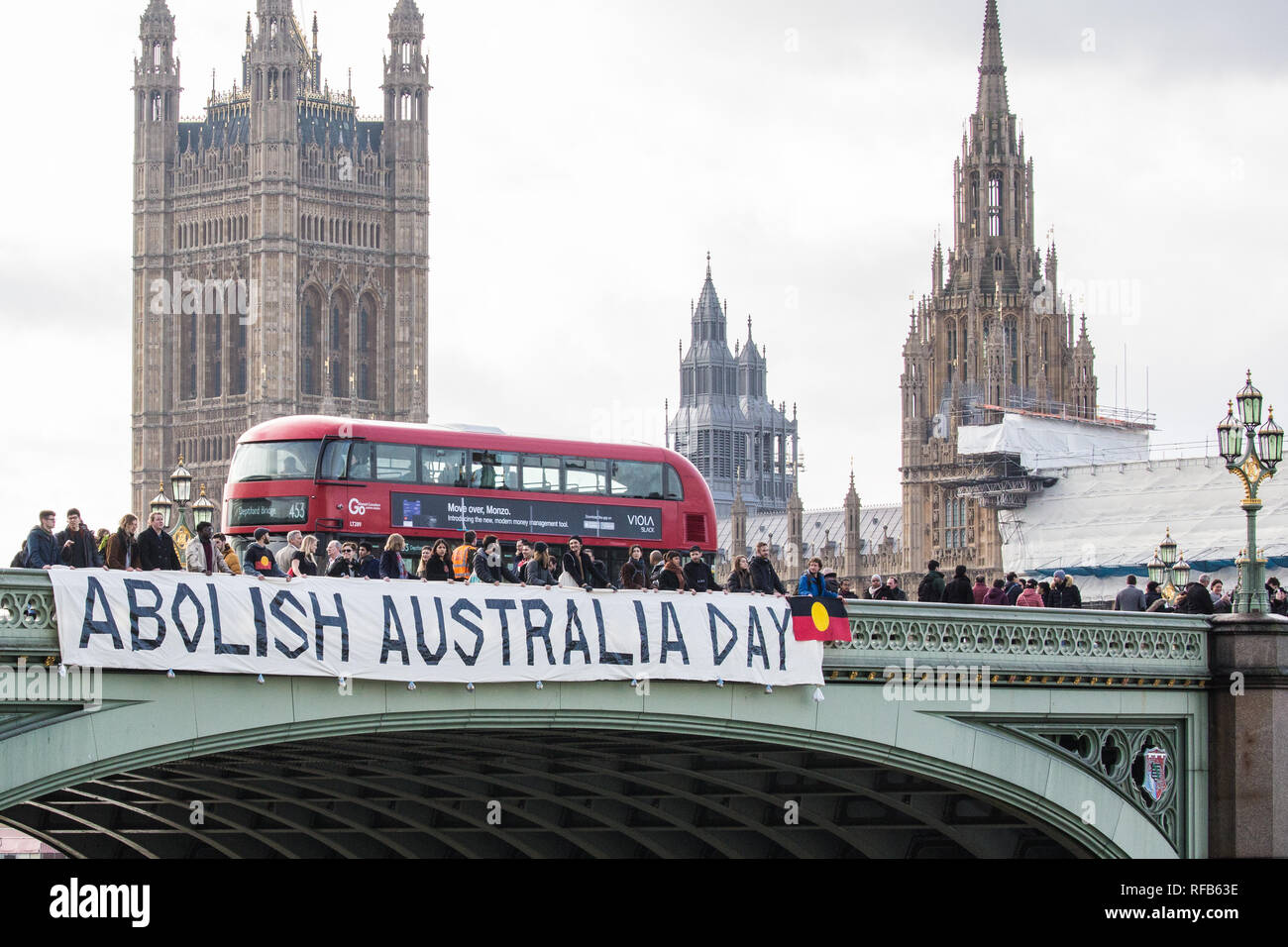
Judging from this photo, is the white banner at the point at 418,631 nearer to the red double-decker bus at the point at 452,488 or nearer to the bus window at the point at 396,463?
the red double-decker bus at the point at 452,488

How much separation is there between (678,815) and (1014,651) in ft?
34.3

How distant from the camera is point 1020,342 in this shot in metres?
124

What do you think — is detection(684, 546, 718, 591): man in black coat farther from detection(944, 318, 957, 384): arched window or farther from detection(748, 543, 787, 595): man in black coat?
detection(944, 318, 957, 384): arched window

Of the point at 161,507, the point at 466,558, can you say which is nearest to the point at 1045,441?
the point at 161,507

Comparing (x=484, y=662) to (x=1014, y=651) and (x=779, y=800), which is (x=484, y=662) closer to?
(x=1014, y=651)

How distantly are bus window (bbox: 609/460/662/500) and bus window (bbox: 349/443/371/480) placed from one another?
5667mm

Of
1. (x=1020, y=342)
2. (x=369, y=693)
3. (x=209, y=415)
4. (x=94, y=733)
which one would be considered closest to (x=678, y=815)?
(x=369, y=693)

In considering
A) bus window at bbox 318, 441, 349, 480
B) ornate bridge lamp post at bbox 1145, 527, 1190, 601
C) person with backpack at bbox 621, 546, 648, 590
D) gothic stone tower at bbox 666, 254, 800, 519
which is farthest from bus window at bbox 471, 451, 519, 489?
gothic stone tower at bbox 666, 254, 800, 519

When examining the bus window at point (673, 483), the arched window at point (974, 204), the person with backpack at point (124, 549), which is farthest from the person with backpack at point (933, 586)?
the arched window at point (974, 204)

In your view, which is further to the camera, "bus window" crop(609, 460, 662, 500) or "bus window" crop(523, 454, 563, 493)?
"bus window" crop(609, 460, 662, 500)

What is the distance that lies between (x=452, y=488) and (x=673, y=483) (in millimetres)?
5350

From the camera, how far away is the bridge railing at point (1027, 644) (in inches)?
1208

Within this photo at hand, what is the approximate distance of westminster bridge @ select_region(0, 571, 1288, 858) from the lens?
2402 centimetres

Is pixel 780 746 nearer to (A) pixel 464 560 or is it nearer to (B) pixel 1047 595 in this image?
(A) pixel 464 560
